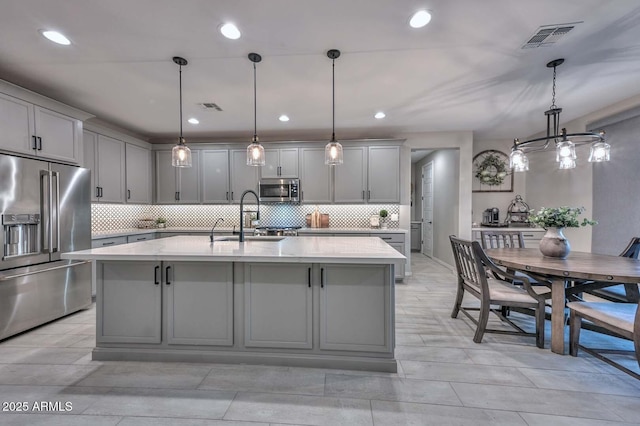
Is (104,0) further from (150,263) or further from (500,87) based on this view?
(500,87)

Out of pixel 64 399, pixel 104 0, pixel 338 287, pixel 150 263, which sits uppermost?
pixel 104 0

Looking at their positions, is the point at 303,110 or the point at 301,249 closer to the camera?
the point at 301,249

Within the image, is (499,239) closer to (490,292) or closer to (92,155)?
(490,292)

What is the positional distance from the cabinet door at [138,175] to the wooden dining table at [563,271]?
536cm

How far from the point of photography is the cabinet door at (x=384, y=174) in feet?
15.9

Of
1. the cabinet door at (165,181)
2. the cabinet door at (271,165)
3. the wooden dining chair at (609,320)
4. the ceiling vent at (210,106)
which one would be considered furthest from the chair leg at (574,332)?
the cabinet door at (165,181)

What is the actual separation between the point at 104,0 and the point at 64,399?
104 inches

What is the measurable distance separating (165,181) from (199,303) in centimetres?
375

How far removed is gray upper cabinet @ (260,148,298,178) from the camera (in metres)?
4.99

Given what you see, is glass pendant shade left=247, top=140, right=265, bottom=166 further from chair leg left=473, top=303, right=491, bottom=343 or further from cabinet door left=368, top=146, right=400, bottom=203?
cabinet door left=368, top=146, right=400, bottom=203

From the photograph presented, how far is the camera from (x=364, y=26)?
2.12 metres

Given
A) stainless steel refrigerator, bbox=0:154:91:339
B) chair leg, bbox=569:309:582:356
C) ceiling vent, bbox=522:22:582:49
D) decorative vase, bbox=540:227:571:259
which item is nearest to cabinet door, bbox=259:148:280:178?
stainless steel refrigerator, bbox=0:154:91:339

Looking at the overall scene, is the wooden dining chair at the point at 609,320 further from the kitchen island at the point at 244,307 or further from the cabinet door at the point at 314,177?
the cabinet door at the point at 314,177

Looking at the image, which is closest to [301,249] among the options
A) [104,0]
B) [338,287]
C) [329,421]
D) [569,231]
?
[338,287]
